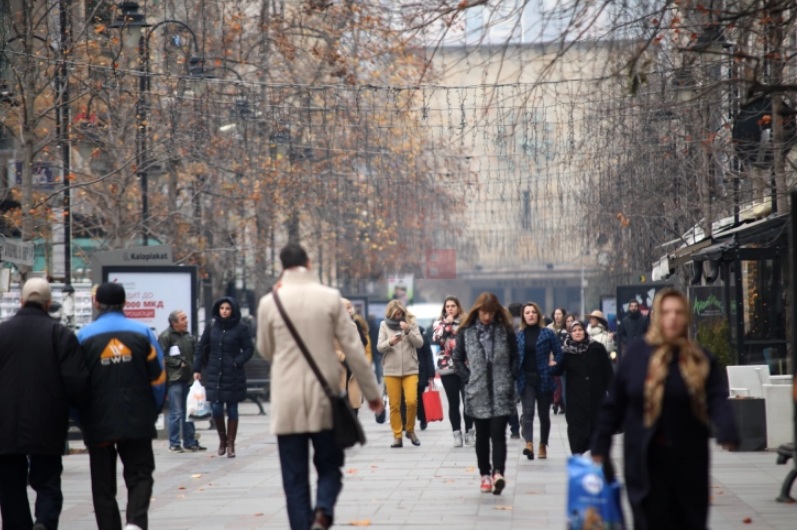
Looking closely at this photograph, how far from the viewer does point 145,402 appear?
998 centimetres

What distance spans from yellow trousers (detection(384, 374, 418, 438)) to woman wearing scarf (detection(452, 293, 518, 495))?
18.7 feet

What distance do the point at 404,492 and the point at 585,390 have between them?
102 inches

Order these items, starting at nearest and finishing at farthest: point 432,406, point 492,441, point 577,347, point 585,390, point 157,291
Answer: point 492,441, point 585,390, point 577,347, point 432,406, point 157,291

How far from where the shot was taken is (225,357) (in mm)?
18406

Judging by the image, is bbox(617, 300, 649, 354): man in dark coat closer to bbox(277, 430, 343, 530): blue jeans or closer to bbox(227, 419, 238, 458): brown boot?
bbox(227, 419, 238, 458): brown boot

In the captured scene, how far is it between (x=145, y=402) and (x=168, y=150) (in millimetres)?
15294

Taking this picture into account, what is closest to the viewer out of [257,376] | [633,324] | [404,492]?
[404,492]

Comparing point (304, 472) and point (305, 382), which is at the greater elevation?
point (305, 382)

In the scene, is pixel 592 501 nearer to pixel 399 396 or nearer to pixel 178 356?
pixel 399 396

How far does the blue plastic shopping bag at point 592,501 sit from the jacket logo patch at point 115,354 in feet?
11.9

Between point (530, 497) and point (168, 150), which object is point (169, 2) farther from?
point (530, 497)

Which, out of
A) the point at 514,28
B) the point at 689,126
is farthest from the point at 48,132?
the point at 514,28

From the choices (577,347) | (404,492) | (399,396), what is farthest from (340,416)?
(399,396)

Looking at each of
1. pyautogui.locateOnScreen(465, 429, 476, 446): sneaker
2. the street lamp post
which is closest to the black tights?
pyautogui.locateOnScreen(465, 429, 476, 446): sneaker
